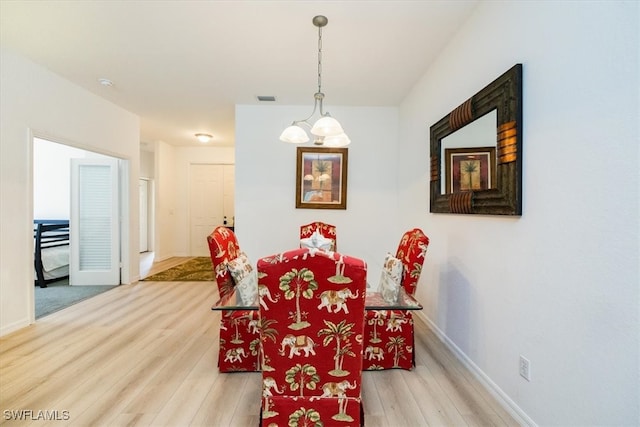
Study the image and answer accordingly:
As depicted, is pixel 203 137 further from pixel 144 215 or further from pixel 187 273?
pixel 144 215

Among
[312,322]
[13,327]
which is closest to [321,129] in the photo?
[312,322]

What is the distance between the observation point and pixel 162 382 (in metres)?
1.90

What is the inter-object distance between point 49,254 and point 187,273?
205 centimetres

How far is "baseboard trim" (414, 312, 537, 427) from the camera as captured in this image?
153 centimetres

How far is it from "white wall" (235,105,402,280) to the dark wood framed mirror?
139cm

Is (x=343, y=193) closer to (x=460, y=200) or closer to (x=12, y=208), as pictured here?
(x=460, y=200)

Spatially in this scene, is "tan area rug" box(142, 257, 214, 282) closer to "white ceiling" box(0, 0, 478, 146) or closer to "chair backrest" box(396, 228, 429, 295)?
"white ceiling" box(0, 0, 478, 146)

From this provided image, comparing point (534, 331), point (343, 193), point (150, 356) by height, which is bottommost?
point (150, 356)

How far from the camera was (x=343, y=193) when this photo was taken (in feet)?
12.9

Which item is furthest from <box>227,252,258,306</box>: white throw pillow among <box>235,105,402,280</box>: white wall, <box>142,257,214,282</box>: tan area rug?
<box>142,257,214,282</box>: tan area rug

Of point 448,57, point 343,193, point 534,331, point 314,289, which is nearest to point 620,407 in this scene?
point 534,331

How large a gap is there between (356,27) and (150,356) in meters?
3.23

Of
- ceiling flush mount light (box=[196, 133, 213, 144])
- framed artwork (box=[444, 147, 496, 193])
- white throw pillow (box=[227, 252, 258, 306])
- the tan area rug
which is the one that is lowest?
the tan area rug

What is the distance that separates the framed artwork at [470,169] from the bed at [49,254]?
5.58 metres
